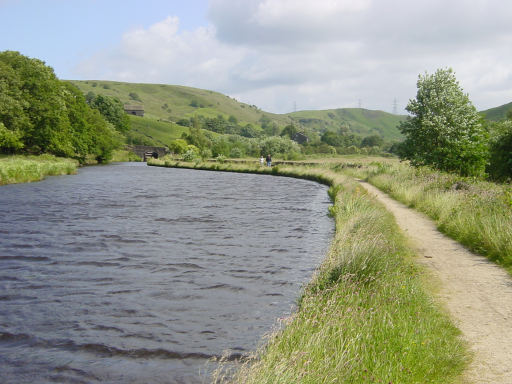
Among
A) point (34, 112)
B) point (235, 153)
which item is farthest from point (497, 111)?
point (34, 112)

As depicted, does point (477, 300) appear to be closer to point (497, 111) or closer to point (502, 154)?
point (502, 154)

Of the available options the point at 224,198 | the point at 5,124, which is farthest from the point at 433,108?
the point at 5,124

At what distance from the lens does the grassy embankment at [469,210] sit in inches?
411

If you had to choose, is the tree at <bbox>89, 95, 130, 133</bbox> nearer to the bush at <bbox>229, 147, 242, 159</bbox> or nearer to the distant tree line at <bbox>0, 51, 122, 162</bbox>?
the bush at <bbox>229, 147, 242, 159</bbox>

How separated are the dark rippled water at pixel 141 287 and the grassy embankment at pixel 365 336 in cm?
128

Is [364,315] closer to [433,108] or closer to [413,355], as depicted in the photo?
[413,355]

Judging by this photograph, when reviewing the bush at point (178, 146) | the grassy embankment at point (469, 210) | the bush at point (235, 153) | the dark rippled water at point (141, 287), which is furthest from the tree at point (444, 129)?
the bush at point (178, 146)

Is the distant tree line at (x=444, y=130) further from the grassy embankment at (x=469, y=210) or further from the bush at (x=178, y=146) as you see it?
the bush at (x=178, y=146)

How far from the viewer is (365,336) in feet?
19.1

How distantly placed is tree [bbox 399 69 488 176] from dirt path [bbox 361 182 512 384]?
19702 mm

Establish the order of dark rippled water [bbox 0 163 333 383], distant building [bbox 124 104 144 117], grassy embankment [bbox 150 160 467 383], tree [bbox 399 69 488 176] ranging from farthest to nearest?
distant building [bbox 124 104 144 117] < tree [bbox 399 69 488 176] < dark rippled water [bbox 0 163 333 383] < grassy embankment [bbox 150 160 467 383]

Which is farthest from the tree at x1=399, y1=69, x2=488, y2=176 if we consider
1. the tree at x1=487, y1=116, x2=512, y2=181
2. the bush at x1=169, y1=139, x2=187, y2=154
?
the bush at x1=169, y1=139, x2=187, y2=154

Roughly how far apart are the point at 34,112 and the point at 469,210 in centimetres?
5272

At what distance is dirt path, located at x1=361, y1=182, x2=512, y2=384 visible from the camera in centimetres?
528
